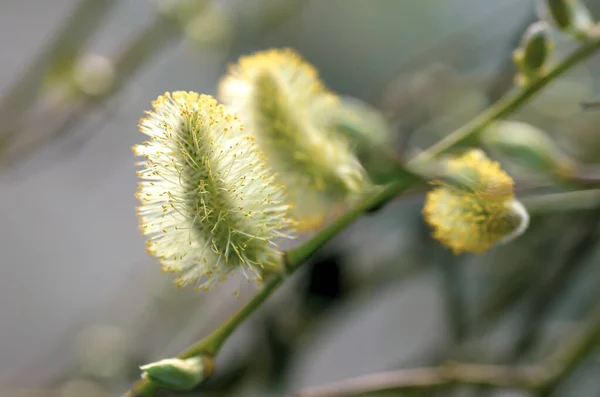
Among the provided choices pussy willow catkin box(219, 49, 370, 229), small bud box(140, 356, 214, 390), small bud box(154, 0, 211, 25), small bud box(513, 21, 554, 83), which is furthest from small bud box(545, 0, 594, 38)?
small bud box(154, 0, 211, 25)

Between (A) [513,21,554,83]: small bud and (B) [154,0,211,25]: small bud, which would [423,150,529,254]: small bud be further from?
(B) [154,0,211,25]: small bud

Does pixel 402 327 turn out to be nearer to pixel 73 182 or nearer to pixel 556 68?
pixel 73 182

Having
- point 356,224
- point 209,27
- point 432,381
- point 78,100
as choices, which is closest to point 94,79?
point 78,100

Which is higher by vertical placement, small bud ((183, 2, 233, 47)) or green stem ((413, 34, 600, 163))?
small bud ((183, 2, 233, 47))

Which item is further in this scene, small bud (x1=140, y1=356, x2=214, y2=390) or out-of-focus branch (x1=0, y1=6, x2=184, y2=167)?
out-of-focus branch (x1=0, y1=6, x2=184, y2=167)

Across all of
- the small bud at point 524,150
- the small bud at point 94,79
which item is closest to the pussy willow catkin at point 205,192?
the small bud at point 524,150

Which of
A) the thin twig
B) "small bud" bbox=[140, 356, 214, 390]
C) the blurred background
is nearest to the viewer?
"small bud" bbox=[140, 356, 214, 390]

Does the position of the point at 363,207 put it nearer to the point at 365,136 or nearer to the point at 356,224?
the point at 365,136

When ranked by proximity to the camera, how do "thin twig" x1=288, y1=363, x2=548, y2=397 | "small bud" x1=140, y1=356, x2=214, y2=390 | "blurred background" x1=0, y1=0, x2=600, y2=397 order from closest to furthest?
"small bud" x1=140, y1=356, x2=214, y2=390 < "thin twig" x1=288, y1=363, x2=548, y2=397 < "blurred background" x1=0, y1=0, x2=600, y2=397
